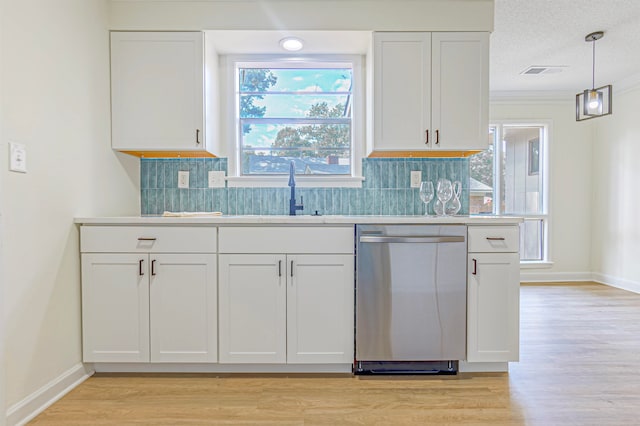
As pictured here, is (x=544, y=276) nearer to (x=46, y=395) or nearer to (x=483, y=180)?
(x=483, y=180)

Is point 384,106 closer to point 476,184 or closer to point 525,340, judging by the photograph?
point 525,340

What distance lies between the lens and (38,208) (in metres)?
1.77

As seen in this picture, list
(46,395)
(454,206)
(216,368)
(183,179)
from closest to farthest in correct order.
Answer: (46,395), (216,368), (454,206), (183,179)

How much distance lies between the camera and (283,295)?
6.83 feet

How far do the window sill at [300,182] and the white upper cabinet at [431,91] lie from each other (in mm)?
389

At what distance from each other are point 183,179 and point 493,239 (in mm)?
2095

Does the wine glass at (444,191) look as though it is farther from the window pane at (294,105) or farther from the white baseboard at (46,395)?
the white baseboard at (46,395)

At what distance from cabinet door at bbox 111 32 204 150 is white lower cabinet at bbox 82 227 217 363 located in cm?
68

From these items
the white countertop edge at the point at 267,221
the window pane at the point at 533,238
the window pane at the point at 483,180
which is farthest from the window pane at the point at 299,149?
the window pane at the point at 533,238

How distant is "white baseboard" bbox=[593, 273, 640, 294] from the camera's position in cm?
429

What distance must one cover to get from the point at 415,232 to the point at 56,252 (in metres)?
1.89

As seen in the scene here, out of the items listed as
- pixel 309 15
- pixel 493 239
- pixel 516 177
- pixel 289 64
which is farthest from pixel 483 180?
pixel 309 15

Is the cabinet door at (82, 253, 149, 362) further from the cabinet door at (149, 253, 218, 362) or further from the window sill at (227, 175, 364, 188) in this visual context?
the window sill at (227, 175, 364, 188)

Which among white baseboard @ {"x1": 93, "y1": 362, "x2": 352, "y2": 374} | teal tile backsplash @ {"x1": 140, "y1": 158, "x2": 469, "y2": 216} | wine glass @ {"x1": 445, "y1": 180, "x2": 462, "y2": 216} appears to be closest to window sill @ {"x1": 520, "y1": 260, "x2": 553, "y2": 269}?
teal tile backsplash @ {"x1": 140, "y1": 158, "x2": 469, "y2": 216}
